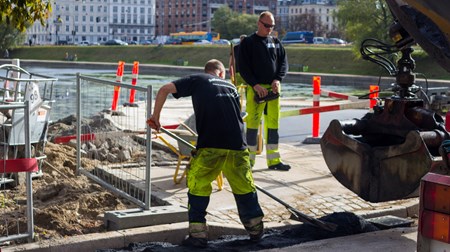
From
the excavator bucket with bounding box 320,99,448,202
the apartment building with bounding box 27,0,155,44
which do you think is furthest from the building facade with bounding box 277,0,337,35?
the excavator bucket with bounding box 320,99,448,202

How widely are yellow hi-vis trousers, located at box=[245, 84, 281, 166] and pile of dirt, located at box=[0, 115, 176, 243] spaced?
1529 mm

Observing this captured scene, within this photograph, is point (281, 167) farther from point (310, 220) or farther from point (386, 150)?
point (386, 150)

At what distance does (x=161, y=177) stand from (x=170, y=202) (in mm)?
1570

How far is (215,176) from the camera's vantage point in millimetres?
6832

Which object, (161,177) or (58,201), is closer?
(58,201)

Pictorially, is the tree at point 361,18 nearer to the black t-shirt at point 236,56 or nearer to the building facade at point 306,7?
the black t-shirt at point 236,56

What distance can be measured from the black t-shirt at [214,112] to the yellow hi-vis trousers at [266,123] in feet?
9.94

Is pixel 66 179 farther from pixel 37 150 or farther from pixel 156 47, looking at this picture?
pixel 156 47

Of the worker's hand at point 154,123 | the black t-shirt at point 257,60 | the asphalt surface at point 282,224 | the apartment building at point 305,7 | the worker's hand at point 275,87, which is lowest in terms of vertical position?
the asphalt surface at point 282,224

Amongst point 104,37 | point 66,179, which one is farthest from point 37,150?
point 104,37

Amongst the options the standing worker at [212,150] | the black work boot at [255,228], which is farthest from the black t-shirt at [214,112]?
the black work boot at [255,228]

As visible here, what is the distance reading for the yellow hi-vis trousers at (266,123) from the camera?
991 cm

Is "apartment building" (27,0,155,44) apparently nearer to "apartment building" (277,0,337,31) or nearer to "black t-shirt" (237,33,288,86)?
"apartment building" (277,0,337,31)

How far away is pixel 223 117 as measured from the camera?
6.77 meters
